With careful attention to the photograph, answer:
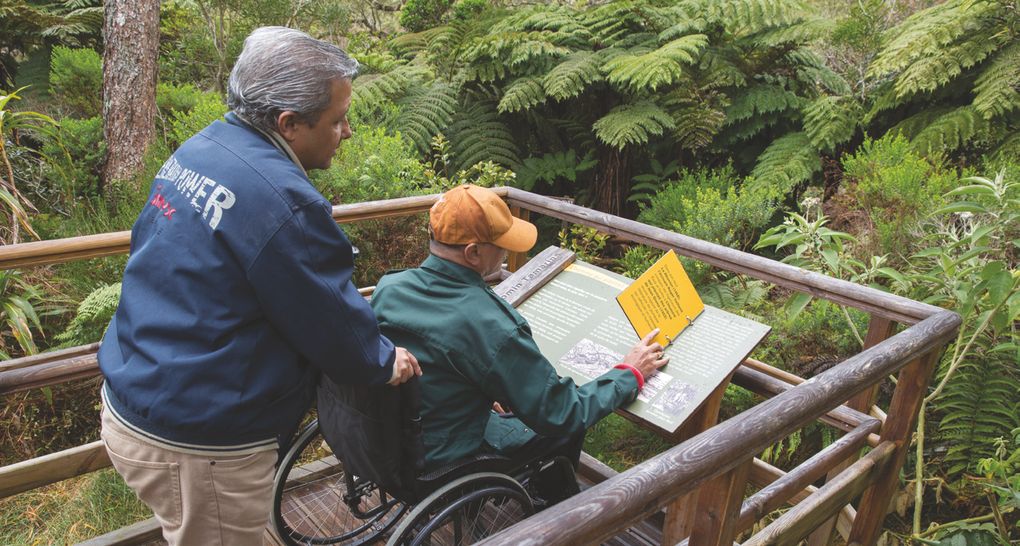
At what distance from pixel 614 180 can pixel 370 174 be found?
268cm

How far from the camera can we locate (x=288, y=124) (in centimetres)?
150

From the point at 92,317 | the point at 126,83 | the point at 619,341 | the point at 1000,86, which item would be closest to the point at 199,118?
the point at 126,83

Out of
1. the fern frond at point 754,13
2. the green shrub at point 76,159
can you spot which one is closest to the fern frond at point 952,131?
the fern frond at point 754,13

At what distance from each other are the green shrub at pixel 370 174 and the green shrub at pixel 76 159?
2.10 meters

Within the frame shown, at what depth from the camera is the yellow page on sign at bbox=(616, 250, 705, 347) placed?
232 centimetres

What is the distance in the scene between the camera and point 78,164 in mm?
5637

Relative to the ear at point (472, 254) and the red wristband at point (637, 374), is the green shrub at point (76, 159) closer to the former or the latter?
the ear at point (472, 254)

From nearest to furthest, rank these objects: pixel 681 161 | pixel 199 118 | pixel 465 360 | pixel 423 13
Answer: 1. pixel 465 360
2. pixel 199 118
3. pixel 681 161
4. pixel 423 13

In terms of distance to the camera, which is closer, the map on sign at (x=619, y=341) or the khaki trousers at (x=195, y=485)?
the khaki trousers at (x=195, y=485)

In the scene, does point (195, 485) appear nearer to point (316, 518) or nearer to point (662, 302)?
point (316, 518)

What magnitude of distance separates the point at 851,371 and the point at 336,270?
1.36m

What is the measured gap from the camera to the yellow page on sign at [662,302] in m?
2.32

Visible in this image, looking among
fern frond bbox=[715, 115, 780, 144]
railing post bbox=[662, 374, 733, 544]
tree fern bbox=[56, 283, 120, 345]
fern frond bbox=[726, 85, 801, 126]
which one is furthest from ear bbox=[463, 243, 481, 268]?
fern frond bbox=[715, 115, 780, 144]

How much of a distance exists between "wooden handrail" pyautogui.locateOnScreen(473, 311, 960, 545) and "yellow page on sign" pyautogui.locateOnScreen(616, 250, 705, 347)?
635 mm
